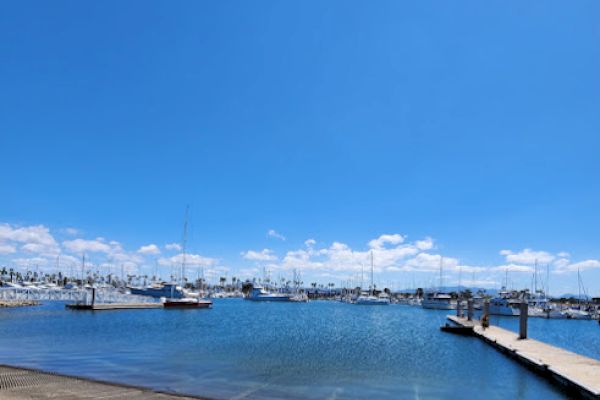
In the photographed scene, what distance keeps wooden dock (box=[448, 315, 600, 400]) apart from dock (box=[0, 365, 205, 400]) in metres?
18.6

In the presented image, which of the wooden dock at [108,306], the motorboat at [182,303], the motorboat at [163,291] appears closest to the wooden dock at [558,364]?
the wooden dock at [108,306]

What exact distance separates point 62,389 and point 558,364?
27925mm

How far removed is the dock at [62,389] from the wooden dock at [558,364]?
18.6 m

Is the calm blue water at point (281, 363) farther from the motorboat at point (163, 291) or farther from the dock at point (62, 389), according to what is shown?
the motorboat at point (163, 291)

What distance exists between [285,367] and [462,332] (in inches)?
1309

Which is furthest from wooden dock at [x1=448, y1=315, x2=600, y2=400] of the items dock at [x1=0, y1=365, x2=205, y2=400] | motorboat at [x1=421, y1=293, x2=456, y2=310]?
motorboat at [x1=421, y1=293, x2=456, y2=310]

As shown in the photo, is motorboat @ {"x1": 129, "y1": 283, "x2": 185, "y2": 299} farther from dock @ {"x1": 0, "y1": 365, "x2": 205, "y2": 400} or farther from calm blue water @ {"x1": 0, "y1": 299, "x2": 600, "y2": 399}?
dock @ {"x1": 0, "y1": 365, "x2": 205, "y2": 400}

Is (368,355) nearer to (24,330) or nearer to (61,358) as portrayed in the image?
(61,358)

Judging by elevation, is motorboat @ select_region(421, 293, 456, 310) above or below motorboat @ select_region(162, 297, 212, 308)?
below

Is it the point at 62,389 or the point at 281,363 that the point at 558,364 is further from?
the point at 62,389

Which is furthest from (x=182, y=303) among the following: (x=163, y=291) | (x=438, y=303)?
(x=438, y=303)

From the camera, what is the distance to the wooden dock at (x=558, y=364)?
74.8ft

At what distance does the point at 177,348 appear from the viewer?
39.2 m

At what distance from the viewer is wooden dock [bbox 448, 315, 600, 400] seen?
2281cm
